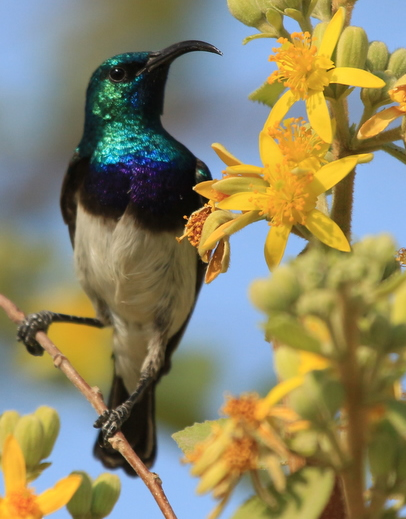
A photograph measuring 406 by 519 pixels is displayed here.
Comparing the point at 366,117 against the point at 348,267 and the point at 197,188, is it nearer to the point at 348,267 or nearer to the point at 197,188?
the point at 197,188

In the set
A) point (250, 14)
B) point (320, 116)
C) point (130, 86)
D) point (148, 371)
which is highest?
point (130, 86)

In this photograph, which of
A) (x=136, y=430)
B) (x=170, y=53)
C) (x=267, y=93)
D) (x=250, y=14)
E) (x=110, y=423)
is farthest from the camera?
(x=136, y=430)

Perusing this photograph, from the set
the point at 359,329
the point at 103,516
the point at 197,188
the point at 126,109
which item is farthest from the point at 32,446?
the point at 126,109

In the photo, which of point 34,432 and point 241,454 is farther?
point 34,432

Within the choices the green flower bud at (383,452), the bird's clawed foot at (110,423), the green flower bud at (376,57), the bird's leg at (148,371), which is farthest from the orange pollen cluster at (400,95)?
the bird's leg at (148,371)

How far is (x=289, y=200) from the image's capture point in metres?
1.52

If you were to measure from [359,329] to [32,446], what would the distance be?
2.83ft

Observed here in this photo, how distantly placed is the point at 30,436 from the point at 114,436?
50 centimetres

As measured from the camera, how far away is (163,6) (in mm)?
6820

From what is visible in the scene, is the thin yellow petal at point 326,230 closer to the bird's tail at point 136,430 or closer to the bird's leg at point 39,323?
the bird's leg at point 39,323

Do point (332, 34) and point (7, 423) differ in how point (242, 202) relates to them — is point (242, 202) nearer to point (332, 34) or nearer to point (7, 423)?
point (332, 34)

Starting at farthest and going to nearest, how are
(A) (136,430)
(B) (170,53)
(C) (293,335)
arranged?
(A) (136,430) → (B) (170,53) → (C) (293,335)

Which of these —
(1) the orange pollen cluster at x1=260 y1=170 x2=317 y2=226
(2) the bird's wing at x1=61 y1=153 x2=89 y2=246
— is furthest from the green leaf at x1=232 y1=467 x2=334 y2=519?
(2) the bird's wing at x1=61 y1=153 x2=89 y2=246

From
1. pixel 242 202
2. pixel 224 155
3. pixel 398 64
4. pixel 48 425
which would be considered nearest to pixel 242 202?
pixel 242 202
